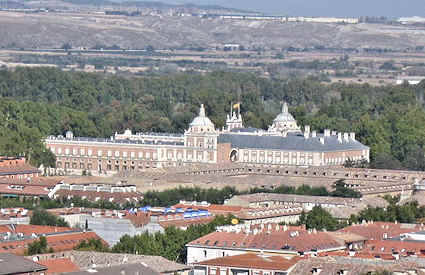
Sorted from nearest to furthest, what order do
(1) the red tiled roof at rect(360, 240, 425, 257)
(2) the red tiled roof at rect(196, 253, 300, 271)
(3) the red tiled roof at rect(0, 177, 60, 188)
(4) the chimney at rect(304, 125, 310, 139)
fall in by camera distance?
(2) the red tiled roof at rect(196, 253, 300, 271) → (1) the red tiled roof at rect(360, 240, 425, 257) → (3) the red tiled roof at rect(0, 177, 60, 188) → (4) the chimney at rect(304, 125, 310, 139)

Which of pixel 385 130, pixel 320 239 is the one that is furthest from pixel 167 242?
pixel 385 130

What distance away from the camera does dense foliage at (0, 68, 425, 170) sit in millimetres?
133875

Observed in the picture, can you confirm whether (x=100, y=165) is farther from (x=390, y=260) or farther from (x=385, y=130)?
(x=390, y=260)

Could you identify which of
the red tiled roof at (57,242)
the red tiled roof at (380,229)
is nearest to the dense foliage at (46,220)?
the red tiled roof at (57,242)

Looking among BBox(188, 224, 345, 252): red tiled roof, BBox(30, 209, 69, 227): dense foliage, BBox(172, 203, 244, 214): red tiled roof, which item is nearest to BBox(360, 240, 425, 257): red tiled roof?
BBox(188, 224, 345, 252): red tiled roof

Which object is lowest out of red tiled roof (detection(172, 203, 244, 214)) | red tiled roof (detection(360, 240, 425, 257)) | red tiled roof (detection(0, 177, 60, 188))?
red tiled roof (detection(0, 177, 60, 188))

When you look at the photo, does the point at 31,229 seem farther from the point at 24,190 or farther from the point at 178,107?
the point at 178,107

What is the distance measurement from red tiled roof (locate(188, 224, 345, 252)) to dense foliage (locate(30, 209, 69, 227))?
10203 mm

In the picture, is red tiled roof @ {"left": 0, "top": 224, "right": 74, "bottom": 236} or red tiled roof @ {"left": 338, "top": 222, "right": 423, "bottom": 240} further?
red tiled roof @ {"left": 338, "top": 222, "right": 423, "bottom": 240}

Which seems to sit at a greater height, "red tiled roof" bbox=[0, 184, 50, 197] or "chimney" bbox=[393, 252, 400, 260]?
"chimney" bbox=[393, 252, 400, 260]

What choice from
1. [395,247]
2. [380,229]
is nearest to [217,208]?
[380,229]

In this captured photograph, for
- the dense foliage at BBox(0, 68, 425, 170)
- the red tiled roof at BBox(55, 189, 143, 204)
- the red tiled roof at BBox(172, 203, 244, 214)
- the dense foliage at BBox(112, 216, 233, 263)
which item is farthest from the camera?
the dense foliage at BBox(0, 68, 425, 170)

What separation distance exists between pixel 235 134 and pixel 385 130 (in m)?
14.0

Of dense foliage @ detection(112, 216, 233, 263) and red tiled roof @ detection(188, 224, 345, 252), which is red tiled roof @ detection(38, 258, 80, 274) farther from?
red tiled roof @ detection(188, 224, 345, 252)
